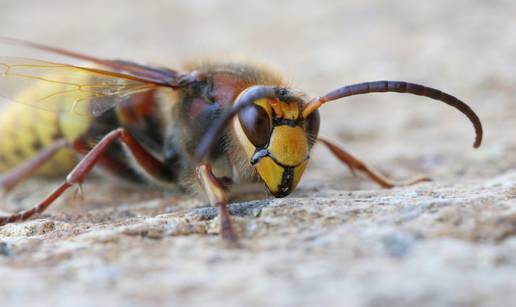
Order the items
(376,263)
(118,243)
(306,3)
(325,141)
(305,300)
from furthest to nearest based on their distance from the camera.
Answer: (306,3), (325,141), (118,243), (376,263), (305,300)

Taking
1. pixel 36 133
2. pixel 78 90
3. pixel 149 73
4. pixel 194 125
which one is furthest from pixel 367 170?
pixel 36 133

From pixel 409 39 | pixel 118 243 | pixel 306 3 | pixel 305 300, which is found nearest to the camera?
pixel 305 300

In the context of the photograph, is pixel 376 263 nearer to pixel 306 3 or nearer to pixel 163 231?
pixel 163 231

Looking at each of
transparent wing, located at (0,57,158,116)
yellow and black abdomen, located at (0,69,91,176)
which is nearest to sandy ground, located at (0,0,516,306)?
yellow and black abdomen, located at (0,69,91,176)

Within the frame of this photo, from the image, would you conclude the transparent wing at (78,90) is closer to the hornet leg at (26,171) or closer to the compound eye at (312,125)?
the hornet leg at (26,171)

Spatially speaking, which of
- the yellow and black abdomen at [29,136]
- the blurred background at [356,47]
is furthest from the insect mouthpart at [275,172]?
the yellow and black abdomen at [29,136]

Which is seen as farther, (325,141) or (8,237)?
(325,141)

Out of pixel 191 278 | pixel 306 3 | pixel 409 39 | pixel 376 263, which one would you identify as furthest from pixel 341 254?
pixel 306 3
